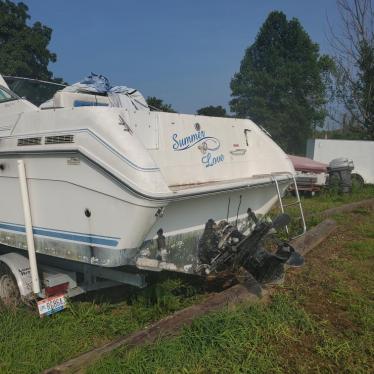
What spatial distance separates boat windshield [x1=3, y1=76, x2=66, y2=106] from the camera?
205 inches

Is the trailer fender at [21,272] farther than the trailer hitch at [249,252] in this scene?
Yes

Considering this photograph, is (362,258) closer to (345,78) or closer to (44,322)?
(44,322)

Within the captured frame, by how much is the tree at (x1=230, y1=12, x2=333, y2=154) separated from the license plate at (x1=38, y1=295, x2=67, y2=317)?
25.2 metres

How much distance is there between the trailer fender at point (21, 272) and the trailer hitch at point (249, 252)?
1577 mm

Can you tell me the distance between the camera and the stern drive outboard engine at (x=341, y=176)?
40.4 ft

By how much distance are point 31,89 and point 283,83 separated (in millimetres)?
25048

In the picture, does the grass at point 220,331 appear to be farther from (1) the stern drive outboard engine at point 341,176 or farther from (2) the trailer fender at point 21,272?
(1) the stern drive outboard engine at point 341,176

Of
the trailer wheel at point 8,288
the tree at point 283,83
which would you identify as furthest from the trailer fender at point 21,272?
the tree at point 283,83

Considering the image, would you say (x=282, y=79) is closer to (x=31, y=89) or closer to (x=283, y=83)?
(x=283, y=83)

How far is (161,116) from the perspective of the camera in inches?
158

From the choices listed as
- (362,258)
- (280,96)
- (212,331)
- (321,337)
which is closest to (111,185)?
(212,331)

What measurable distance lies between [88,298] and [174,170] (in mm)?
1656

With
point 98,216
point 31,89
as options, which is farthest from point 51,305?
point 31,89

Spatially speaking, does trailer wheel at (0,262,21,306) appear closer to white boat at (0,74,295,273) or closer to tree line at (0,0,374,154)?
white boat at (0,74,295,273)
